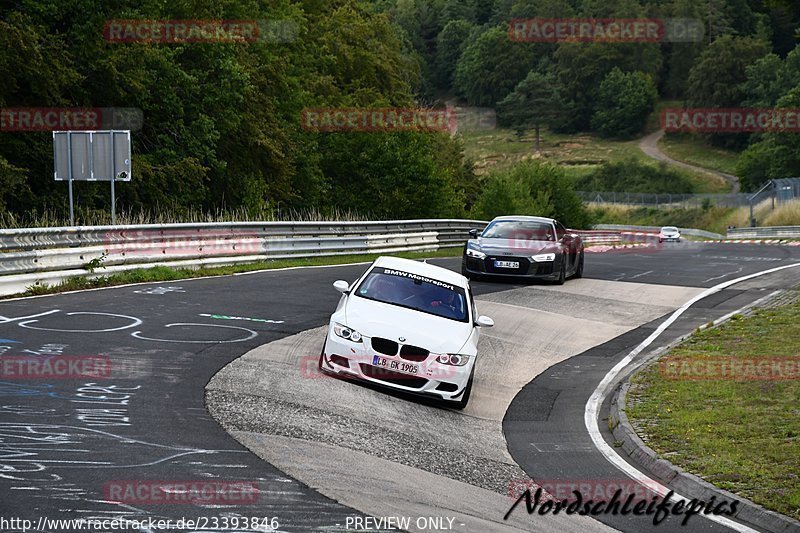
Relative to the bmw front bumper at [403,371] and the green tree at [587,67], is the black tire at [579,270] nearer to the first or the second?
the bmw front bumper at [403,371]

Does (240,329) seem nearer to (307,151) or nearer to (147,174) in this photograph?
(147,174)

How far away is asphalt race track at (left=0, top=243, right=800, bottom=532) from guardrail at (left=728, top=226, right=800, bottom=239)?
46250 mm

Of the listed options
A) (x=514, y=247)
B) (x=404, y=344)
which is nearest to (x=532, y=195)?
(x=514, y=247)

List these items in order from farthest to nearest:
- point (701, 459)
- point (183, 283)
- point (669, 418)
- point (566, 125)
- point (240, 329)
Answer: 1. point (566, 125)
2. point (183, 283)
3. point (240, 329)
4. point (669, 418)
5. point (701, 459)

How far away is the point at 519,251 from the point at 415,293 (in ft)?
33.1

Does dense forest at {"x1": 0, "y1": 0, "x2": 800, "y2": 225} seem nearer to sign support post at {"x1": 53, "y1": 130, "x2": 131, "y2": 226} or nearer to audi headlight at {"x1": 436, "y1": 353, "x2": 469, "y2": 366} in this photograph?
audi headlight at {"x1": 436, "y1": 353, "x2": 469, "y2": 366}

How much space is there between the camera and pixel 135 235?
64.8ft

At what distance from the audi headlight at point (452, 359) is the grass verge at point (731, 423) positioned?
195cm

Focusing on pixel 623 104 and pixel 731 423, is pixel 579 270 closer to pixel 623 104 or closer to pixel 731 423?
pixel 731 423

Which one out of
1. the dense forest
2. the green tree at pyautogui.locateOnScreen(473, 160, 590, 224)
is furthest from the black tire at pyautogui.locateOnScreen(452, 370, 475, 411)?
the green tree at pyautogui.locateOnScreen(473, 160, 590, 224)

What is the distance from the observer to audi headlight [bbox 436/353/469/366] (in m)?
11.2

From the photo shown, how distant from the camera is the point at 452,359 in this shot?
1123 centimetres

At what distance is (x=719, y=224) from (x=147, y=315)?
8403 centimetres

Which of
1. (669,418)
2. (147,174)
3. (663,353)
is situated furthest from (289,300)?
(147,174)
